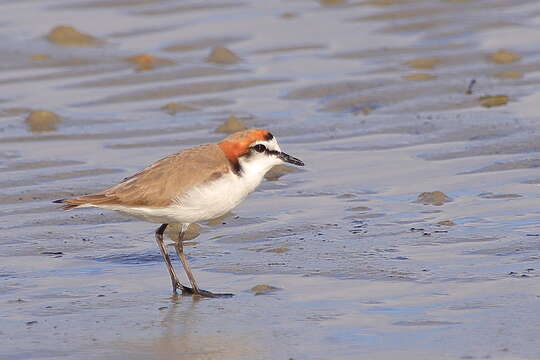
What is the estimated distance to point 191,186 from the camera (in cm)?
675

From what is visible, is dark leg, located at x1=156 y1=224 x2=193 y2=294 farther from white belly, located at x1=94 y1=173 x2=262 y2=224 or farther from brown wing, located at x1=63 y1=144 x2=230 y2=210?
brown wing, located at x1=63 y1=144 x2=230 y2=210

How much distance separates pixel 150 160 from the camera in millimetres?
9617

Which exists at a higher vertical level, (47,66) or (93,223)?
(47,66)

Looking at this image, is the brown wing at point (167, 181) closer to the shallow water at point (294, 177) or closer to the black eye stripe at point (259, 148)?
the black eye stripe at point (259, 148)

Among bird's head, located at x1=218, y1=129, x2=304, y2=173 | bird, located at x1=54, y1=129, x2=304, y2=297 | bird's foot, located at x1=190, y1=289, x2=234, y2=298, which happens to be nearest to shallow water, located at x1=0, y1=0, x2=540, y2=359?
bird's foot, located at x1=190, y1=289, x2=234, y2=298

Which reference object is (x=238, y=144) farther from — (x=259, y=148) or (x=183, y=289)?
(x=183, y=289)

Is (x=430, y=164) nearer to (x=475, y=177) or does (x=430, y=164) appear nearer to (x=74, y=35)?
(x=475, y=177)

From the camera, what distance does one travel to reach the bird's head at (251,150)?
689 centimetres

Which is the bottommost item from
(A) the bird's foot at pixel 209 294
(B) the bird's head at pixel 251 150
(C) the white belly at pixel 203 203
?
(A) the bird's foot at pixel 209 294

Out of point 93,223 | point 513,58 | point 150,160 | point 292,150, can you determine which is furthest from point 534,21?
point 93,223

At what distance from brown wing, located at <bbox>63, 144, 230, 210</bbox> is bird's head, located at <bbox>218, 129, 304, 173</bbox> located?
0.05 meters

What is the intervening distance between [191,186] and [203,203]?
11 cm

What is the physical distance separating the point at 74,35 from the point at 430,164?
554cm

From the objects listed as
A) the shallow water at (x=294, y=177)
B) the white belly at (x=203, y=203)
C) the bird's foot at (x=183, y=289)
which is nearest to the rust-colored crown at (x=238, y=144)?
the white belly at (x=203, y=203)
